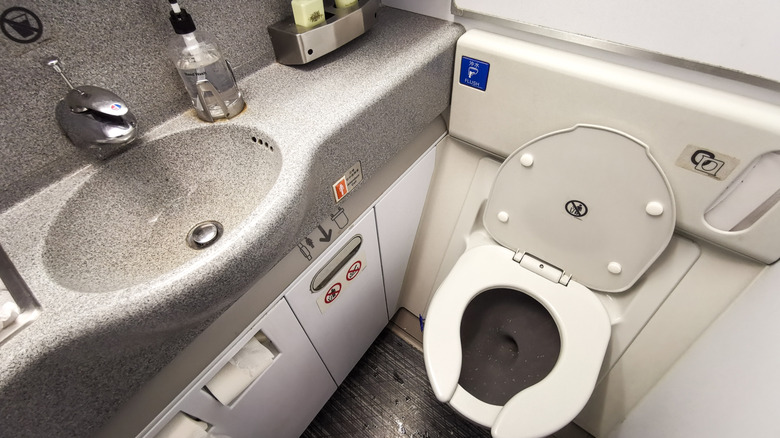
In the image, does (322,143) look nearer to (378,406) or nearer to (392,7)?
(392,7)

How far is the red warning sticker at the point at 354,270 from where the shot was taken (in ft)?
2.64

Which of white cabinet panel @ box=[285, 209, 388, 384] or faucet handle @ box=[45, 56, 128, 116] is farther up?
faucet handle @ box=[45, 56, 128, 116]

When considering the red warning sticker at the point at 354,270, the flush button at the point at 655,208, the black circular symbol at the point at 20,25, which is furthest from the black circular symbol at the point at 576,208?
A: the black circular symbol at the point at 20,25

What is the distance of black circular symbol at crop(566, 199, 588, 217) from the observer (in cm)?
75

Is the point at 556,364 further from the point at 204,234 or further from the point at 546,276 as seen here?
the point at 204,234

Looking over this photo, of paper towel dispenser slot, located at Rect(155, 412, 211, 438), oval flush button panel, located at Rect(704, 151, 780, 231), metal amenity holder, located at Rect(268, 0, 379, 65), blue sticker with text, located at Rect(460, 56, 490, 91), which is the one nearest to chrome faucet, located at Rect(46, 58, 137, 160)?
metal amenity holder, located at Rect(268, 0, 379, 65)

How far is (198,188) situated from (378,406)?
0.89 metres

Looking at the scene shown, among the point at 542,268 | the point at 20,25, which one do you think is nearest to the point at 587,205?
the point at 542,268

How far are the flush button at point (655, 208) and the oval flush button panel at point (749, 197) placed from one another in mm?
73

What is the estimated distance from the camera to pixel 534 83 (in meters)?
0.68

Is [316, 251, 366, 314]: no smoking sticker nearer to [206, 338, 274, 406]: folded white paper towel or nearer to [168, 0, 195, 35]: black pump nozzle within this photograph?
[206, 338, 274, 406]: folded white paper towel

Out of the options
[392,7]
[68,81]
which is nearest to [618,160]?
[392,7]

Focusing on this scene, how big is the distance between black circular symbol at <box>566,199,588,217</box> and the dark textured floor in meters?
0.74

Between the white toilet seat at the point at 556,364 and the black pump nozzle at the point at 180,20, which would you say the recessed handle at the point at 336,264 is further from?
the black pump nozzle at the point at 180,20
